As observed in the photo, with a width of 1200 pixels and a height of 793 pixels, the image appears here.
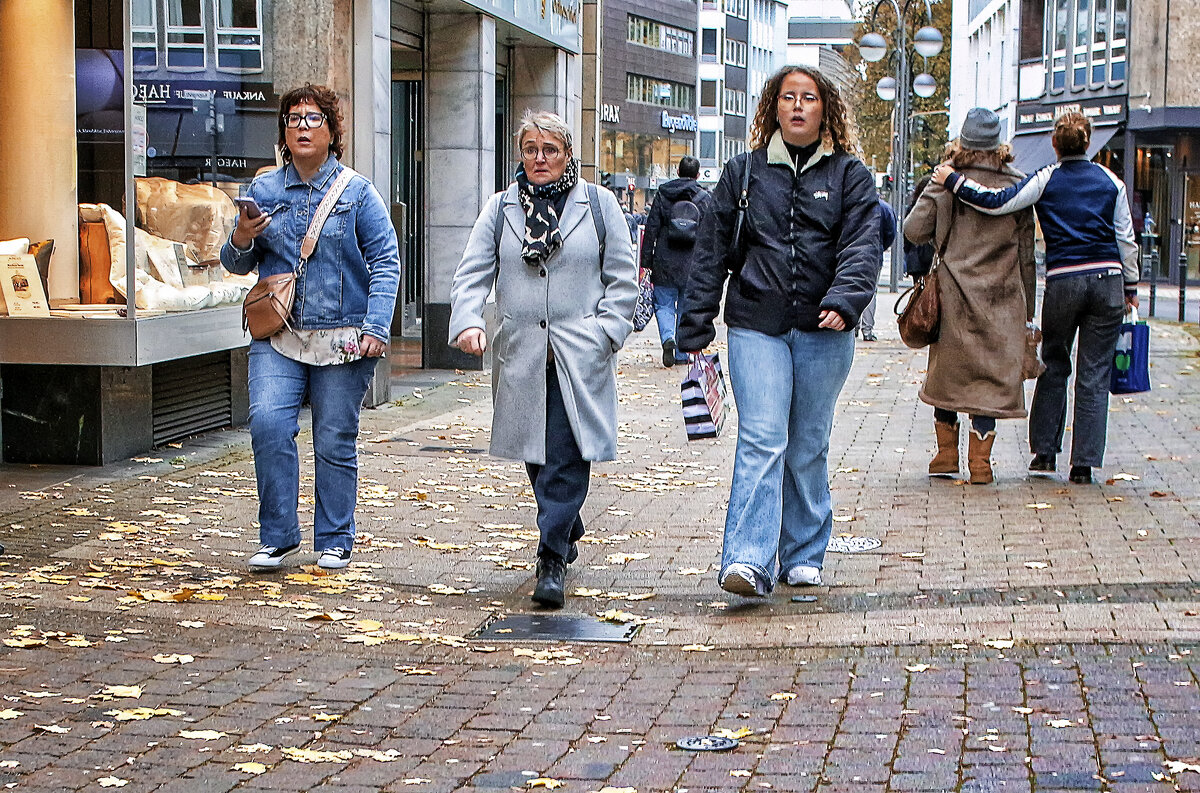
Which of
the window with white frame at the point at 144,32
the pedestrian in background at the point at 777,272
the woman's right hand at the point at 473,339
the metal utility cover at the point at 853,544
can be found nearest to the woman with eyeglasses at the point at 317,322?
the woman's right hand at the point at 473,339

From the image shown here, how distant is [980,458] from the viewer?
9523 mm

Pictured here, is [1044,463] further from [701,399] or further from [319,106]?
[319,106]

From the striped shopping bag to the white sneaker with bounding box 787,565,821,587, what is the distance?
637mm

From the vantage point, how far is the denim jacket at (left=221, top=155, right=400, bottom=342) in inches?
282

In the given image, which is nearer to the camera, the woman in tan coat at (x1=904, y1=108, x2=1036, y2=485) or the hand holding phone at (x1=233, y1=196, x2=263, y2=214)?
the hand holding phone at (x1=233, y1=196, x2=263, y2=214)

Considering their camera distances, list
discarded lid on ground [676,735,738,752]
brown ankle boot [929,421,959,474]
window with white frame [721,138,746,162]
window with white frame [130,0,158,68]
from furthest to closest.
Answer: window with white frame [721,138,746,162] → window with white frame [130,0,158,68] → brown ankle boot [929,421,959,474] → discarded lid on ground [676,735,738,752]

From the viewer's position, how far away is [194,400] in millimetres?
Result: 11148

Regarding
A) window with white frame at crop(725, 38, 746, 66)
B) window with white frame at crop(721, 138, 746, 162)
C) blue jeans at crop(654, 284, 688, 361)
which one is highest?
window with white frame at crop(725, 38, 746, 66)

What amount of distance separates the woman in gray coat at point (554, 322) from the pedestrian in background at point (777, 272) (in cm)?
38

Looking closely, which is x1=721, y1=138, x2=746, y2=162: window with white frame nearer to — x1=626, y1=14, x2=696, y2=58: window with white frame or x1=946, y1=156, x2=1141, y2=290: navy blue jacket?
x1=626, y1=14, x2=696, y2=58: window with white frame

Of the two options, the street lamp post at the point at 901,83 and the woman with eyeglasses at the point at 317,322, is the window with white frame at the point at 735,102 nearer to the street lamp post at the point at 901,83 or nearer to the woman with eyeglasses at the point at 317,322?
the street lamp post at the point at 901,83

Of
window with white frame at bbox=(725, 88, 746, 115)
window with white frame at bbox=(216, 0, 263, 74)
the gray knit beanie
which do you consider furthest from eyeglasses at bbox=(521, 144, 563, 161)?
window with white frame at bbox=(725, 88, 746, 115)

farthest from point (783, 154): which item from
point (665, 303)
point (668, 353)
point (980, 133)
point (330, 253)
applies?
point (668, 353)

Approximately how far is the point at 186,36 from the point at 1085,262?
5.68 meters
